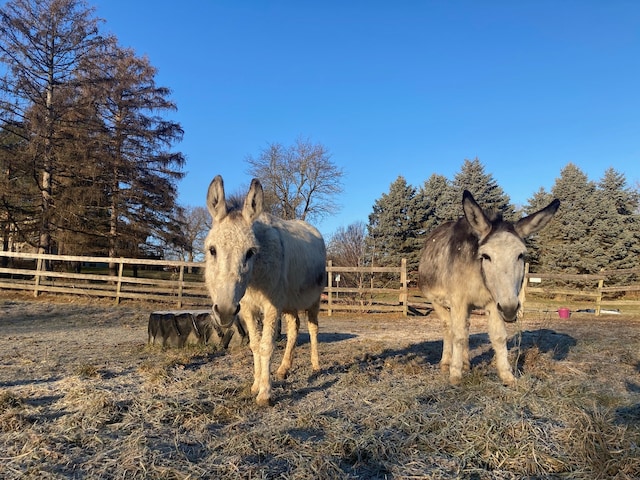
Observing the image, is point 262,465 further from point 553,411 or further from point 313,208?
point 313,208

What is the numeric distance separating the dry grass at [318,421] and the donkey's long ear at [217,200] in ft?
6.68

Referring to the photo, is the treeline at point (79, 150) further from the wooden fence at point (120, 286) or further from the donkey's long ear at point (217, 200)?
the donkey's long ear at point (217, 200)

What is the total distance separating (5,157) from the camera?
64.8ft

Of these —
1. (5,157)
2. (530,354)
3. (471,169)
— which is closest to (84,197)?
(5,157)

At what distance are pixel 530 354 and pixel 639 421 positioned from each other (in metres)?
3.09

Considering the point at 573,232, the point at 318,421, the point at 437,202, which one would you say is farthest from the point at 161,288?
the point at 573,232

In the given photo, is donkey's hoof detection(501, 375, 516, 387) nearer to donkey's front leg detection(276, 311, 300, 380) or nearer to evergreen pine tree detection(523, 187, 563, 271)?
donkey's front leg detection(276, 311, 300, 380)

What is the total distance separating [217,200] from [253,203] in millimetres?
424

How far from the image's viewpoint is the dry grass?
2803 mm

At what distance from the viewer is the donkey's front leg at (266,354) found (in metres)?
4.42

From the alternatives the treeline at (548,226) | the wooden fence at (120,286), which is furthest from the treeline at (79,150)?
the treeline at (548,226)

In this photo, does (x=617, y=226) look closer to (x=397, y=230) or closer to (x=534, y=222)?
(x=397, y=230)

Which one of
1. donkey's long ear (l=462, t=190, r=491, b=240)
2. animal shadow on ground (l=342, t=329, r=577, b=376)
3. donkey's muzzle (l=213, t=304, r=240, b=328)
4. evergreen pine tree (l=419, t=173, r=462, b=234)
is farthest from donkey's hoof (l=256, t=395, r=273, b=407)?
evergreen pine tree (l=419, t=173, r=462, b=234)

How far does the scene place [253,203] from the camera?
4.42 metres
